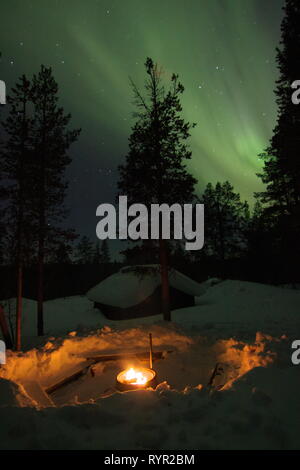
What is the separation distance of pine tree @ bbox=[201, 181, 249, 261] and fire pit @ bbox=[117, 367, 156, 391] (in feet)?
100

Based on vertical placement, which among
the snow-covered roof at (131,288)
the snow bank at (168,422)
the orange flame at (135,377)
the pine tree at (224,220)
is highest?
the pine tree at (224,220)

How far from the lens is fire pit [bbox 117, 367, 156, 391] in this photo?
18.1 feet

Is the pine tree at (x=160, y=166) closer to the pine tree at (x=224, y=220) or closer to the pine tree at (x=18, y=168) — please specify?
the pine tree at (x=18, y=168)

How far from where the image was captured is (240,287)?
25219mm

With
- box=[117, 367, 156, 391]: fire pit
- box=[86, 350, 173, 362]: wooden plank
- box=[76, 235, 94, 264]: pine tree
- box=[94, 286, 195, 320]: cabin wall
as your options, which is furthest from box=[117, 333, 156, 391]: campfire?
box=[76, 235, 94, 264]: pine tree

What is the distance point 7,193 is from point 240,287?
21354 millimetres

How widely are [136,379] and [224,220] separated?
31996 millimetres

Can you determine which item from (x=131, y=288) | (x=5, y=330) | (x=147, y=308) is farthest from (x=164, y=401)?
(x=131, y=288)

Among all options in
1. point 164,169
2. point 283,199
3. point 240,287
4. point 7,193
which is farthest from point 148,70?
point 240,287

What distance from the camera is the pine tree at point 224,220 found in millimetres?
35531

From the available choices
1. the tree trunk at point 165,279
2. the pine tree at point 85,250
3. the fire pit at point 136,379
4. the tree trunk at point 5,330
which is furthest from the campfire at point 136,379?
the pine tree at point 85,250

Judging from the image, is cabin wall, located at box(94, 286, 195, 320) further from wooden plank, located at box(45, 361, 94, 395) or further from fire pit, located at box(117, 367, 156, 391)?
fire pit, located at box(117, 367, 156, 391)

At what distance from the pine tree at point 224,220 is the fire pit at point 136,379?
30602mm
